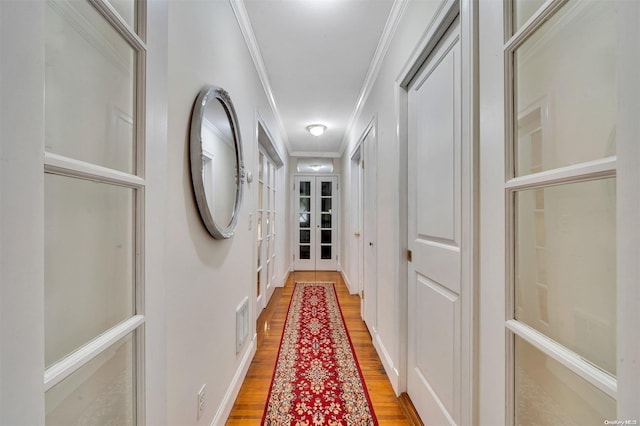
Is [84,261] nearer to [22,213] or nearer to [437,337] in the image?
[22,213]

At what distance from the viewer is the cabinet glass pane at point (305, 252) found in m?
5.32

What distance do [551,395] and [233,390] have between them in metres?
1.58

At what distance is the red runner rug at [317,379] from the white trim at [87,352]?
49.1 inches

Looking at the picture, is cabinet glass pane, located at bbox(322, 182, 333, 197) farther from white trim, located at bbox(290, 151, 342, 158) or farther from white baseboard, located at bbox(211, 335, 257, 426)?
white baseboard, located at bbox(211, 335, 257, 426)

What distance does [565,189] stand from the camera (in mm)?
643

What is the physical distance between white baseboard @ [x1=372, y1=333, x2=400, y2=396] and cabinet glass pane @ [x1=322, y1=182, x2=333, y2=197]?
3.34m

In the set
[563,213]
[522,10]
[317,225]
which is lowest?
[317,225]

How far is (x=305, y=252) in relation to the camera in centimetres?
534

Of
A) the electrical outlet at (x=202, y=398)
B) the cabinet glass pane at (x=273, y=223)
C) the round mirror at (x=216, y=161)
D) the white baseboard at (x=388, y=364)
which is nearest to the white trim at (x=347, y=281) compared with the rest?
the cabinet glass pane at (x=273, y=223)

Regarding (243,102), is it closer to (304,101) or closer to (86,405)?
(304,101)

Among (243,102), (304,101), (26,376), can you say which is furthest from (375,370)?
(304,101)

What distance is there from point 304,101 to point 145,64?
250 cm

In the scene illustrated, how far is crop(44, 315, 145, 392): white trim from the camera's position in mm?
455

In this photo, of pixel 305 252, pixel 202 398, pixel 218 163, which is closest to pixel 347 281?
pixel 305 252
